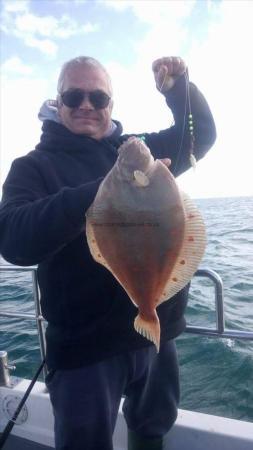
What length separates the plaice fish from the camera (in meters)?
1.79

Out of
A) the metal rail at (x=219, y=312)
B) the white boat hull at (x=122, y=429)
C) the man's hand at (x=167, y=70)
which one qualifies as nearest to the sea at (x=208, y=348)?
the metal rail at (x=219, y=312)

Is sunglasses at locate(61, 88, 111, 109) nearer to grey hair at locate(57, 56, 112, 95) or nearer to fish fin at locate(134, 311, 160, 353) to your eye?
grey hair at locate(57, 56, 112, 95)

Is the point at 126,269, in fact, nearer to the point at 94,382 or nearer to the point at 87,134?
the point at 94,382

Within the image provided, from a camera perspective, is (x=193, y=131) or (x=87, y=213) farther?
(x=193, y=131)

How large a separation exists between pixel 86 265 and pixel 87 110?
1.07 meters

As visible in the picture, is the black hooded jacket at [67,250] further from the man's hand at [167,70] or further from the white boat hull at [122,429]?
the white boat hull at [122,429]

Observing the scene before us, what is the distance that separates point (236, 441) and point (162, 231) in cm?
199

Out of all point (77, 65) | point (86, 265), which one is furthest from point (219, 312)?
point (77, 65)

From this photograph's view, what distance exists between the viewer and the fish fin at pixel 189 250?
1847 millimetres

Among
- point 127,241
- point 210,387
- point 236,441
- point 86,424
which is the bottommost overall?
point 210,387

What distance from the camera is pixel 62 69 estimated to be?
256cm

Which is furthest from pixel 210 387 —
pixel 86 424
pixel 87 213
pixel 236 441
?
pixel 87 213

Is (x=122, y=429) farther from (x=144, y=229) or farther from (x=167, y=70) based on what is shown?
(x=167, y=70)

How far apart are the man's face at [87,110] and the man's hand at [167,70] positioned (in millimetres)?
363
